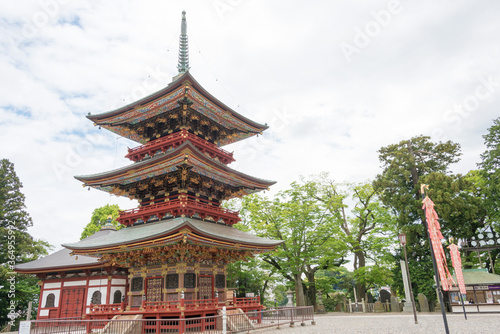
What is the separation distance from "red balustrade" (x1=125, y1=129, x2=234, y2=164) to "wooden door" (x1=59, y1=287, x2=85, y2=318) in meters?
10.6

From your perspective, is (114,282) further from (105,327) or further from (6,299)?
(6,299)

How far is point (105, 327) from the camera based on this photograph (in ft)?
55.1

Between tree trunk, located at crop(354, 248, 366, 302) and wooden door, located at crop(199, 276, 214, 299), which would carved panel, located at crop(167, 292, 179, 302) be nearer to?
wooden door, located at crop(199, 276, 214, 299)

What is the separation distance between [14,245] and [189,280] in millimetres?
21915

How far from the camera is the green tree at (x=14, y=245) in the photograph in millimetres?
29281

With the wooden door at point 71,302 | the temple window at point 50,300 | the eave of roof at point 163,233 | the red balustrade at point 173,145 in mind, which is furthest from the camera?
the temple window at point 50,300

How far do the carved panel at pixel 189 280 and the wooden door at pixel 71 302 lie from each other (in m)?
10.6

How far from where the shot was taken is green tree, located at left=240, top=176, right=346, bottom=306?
31617 millimetres

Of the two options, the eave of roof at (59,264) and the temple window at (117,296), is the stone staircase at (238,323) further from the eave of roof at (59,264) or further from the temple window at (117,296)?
the eave of roof at (59,264)

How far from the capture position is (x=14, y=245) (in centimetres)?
3080

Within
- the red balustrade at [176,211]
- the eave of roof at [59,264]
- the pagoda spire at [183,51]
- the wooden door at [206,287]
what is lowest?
the wooden door at [206,287]

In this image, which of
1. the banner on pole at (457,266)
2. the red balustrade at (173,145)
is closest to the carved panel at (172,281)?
the red balustrade at (173,145)

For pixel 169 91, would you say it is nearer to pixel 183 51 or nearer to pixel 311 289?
pixel 183 51

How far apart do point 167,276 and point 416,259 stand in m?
22.7
